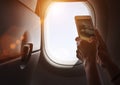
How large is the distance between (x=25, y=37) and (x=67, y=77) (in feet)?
2.47

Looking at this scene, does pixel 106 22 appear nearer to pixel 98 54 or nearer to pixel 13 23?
pixel 98 54

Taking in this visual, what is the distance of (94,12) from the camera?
1.77 metres

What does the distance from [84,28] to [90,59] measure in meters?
0.37

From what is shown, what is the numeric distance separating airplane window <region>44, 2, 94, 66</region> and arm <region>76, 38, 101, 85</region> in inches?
25.6

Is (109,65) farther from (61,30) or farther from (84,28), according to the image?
(61,30)

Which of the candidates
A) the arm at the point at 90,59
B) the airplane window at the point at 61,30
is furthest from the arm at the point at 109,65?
the airplane window at the point at 61,30

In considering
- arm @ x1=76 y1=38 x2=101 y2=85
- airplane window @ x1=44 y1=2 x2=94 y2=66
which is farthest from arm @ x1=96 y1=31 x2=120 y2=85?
airplane window @ x1=44 y1=2 x2=94 y2=66

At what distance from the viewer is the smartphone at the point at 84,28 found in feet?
4.47

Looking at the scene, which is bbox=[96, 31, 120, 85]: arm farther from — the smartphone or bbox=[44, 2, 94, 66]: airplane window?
bbox=[44, 2, 94, 66]: airplane window

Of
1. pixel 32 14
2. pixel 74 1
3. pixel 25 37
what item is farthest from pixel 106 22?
pixel 25 37

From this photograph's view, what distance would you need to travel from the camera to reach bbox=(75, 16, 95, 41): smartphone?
136 centimetres

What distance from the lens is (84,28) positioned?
140 cm

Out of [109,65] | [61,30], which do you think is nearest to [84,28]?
[109,65]

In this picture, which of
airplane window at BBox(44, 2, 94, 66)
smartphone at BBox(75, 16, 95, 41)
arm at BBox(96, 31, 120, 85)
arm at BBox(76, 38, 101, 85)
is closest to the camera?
arm at BBox(76, 38, 101, 85)
